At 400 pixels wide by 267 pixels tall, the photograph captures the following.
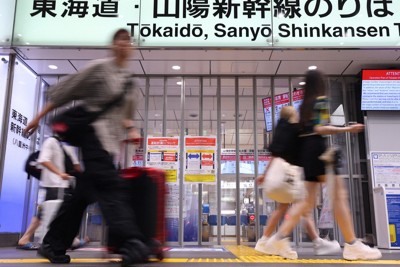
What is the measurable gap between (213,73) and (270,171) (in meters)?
4.21

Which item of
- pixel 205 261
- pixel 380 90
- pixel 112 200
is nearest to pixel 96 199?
pixel 112 200

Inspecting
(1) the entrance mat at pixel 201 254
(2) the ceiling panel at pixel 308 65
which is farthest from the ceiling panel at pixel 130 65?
(1) the entrance mat at pixel 201 254

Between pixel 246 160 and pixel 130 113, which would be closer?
pixel 130 113

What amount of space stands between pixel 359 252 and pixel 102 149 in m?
1.95

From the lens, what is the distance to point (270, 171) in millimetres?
3627

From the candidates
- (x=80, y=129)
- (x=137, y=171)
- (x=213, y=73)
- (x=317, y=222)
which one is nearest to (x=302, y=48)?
(x=213, y=73)

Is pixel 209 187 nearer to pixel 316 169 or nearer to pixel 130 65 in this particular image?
pixel 130 65

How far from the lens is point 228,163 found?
24.5ft

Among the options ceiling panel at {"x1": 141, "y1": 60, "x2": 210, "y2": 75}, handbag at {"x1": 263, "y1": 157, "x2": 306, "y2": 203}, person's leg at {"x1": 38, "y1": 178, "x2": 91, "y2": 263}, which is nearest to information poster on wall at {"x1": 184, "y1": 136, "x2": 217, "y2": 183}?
ceiling panel at {"x1": 141, "y1": 60, "x2": 210, "y2": 75}

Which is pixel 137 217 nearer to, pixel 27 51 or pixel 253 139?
pixel 27 51

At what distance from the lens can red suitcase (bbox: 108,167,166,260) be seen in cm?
260

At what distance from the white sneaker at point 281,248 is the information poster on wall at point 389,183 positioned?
12.5ft

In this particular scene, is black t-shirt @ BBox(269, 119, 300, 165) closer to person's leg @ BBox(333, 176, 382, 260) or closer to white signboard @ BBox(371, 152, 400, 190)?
person's leg @ BBox(333, 176, 382, 260)

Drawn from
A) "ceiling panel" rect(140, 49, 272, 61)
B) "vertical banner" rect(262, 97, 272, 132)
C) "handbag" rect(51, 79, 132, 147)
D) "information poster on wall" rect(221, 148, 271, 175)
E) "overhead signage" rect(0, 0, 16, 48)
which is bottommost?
"handbag" rect(51, 79, 132, 147)
